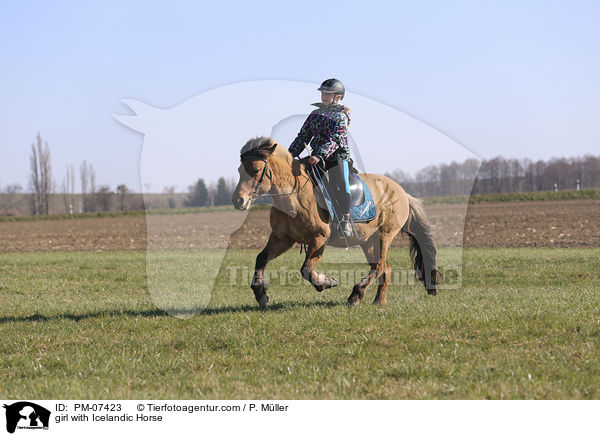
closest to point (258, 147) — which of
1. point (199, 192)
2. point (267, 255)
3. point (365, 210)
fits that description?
point (199, 192)

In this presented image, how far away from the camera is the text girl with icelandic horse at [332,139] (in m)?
7.89

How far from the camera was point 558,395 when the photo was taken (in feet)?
15.5

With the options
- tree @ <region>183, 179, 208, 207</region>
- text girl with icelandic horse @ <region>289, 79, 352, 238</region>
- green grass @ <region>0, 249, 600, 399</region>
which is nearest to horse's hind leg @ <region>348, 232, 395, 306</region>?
green grass @ <region>0, 249, 600, 399</region>

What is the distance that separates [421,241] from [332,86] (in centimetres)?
390

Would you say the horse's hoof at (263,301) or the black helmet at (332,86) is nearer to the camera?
the black helmet at (332,86)

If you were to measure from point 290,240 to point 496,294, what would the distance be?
4.23m

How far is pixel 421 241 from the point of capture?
10344 millimetres

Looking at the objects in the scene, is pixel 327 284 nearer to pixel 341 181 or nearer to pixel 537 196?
pixel 341 181

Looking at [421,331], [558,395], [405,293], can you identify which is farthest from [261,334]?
[405,293]

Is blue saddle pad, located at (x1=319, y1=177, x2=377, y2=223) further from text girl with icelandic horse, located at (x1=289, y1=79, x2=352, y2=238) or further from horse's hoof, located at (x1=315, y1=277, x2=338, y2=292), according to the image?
horse's hoof, located at (x1=315, y1=277, x2=338, y2=292)

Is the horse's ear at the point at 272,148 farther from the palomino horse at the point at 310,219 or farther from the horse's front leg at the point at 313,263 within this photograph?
the horse's front leg at the point at 313,263

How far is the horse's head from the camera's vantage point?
7.23 metres
